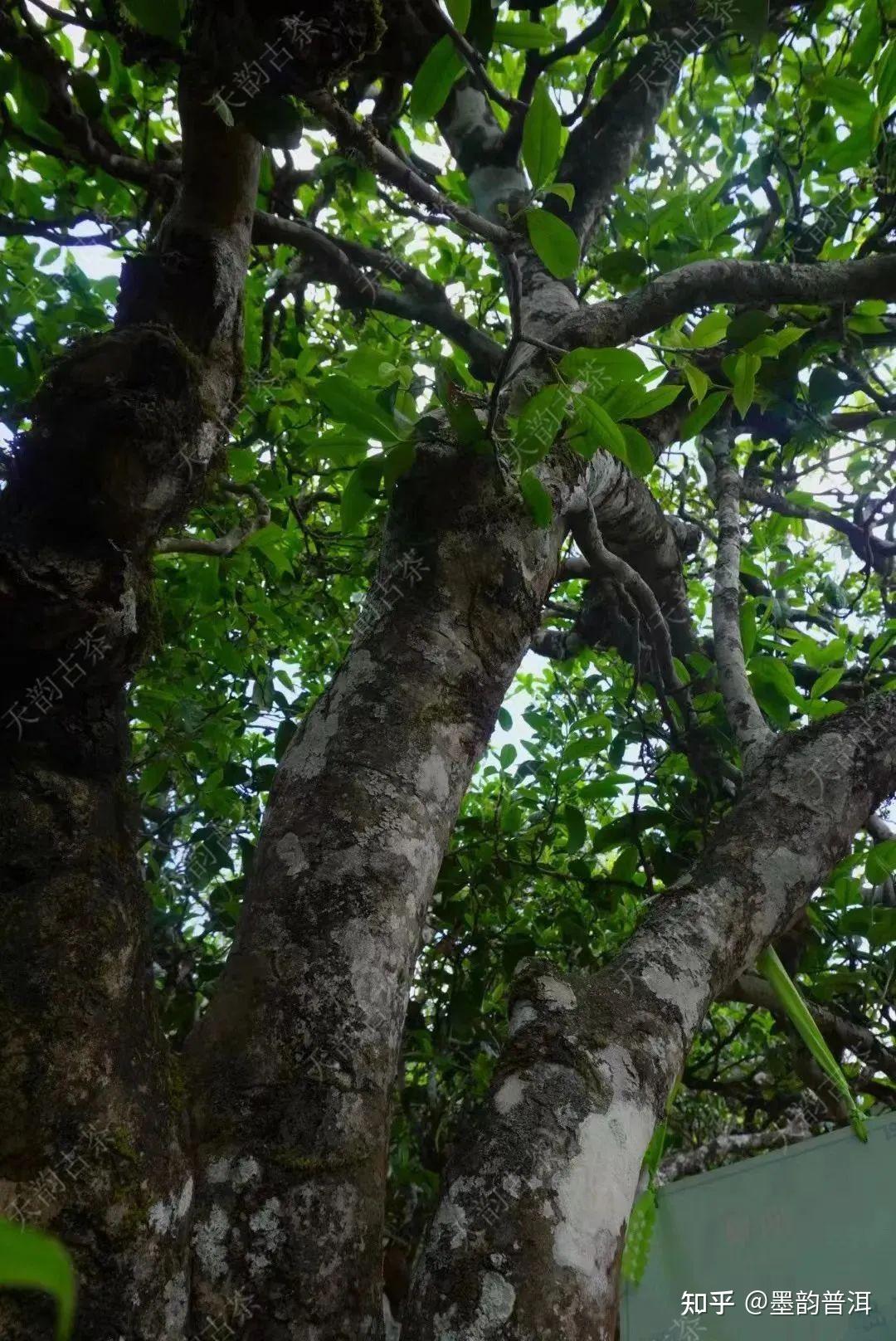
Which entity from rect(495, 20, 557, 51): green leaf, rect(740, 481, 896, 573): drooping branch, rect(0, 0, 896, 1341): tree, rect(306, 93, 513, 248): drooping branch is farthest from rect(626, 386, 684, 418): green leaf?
rect(740, 481, 896, 573): drooping branch

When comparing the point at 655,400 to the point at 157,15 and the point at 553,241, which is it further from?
the point at 157,15

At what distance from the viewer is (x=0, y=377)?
2053 mm

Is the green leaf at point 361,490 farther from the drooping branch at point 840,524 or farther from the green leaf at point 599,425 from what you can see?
the drooping branch at point 840,524

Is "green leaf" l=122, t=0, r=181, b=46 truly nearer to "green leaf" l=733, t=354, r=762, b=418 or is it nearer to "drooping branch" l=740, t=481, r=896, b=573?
"green leaf" l=733, t=354, r=762, b=418

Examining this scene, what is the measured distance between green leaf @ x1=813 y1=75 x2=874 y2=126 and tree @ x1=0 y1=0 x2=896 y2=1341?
0.01 meters

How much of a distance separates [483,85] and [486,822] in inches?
84.2

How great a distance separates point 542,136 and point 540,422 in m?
0.39

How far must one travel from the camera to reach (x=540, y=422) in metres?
1.33

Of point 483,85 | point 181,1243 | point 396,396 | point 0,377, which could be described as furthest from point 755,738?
point 0,377

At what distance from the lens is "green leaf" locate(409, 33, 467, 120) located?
4.71 ft

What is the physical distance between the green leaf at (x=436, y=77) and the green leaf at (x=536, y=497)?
0.67 m

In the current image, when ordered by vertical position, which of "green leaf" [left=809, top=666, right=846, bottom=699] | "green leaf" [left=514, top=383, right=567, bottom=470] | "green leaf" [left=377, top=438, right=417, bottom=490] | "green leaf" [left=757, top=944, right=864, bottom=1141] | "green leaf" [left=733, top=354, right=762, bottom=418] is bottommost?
"green leaf" [left=757, top=944, right=864, bottom=1141]

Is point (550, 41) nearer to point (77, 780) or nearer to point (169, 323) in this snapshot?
point (169, 323)

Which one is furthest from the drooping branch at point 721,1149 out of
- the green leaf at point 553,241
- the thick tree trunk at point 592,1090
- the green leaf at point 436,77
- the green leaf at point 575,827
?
the green leaf at point 436,77
